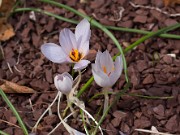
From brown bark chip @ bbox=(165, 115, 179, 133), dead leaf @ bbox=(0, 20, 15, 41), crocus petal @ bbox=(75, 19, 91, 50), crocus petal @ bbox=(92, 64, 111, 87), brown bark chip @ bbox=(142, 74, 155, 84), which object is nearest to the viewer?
crocus petal @ bbox=(92, 64, 111, 87)

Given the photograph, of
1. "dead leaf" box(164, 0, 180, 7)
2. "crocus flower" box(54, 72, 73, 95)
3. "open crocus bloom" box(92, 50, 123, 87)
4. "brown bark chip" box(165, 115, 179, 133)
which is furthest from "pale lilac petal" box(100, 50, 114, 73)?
"dead leaf" box(164, 0, 180, 7)

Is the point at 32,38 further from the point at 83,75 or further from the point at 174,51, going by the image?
the point at 174,51

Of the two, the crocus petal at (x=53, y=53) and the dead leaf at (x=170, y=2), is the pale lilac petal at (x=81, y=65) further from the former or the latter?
the dead leaf at (x=170, y=2)

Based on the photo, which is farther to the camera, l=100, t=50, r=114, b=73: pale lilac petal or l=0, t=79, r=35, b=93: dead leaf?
l=0, t=79, r=35, b=93: dead leaf

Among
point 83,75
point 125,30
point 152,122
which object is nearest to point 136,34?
point 125,30

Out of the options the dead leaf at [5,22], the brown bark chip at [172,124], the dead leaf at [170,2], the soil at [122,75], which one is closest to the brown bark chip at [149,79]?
the soil at [122,75]

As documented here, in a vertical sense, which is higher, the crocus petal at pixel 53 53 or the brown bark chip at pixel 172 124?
the crocus petal at pixel 53 53

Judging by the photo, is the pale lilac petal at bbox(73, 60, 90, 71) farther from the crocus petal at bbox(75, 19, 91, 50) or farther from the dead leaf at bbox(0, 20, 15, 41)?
the dead leaf at bbox(0, 20, 15, 41)
